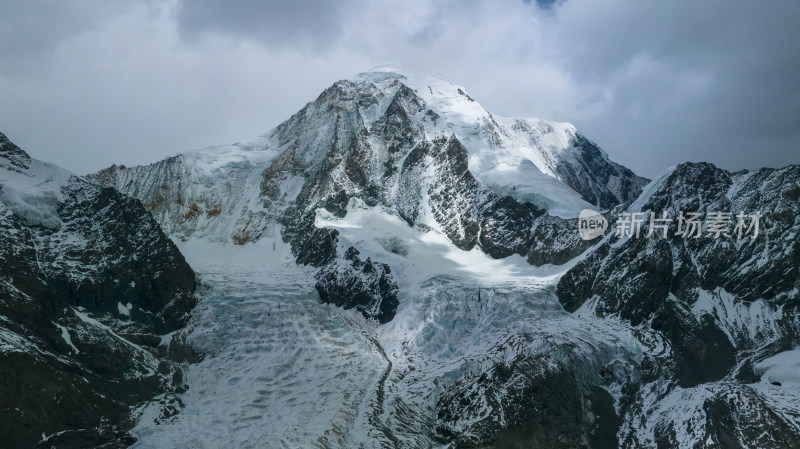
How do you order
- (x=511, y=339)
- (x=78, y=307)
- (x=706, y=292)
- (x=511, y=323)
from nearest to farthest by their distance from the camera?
(x=78, y=307) → (x=511, y=339) → (x=511, y=323) → (x=706, y=292)

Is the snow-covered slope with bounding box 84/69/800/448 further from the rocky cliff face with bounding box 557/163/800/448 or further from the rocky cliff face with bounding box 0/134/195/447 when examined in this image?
the rocky cliff face with bounding box 0/134/195/447

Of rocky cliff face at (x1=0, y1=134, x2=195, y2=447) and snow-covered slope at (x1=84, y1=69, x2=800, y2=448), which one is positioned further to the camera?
snow-covered slope at (x1=84, y1=69, x2=800, y2=448)

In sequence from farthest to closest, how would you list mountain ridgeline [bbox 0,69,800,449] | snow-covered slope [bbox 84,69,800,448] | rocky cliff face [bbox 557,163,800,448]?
1. rocky cliff face [bbox 557,163,800,448]
2. mountain ridgeline [bbox 0,69,800,449]
3. snow-covered slope [bbox 84,69,800,448]

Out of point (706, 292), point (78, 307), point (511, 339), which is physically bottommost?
point (78, 307)

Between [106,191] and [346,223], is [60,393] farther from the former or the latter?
[346,223]

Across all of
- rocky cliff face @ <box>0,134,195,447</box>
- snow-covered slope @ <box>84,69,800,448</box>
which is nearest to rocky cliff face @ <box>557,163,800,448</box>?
snow-covered slope @ <box>84,69,800,448</box>

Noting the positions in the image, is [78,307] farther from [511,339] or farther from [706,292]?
[706,292]

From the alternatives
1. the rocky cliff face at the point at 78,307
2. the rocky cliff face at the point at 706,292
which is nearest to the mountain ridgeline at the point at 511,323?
the rocky cliff face at the point at 706,292

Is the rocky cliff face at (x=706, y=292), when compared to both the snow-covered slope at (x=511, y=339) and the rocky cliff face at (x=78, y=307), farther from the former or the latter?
the rocky cliff face at (x=78, y=307)

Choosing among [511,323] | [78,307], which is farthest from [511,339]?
[78,307]
